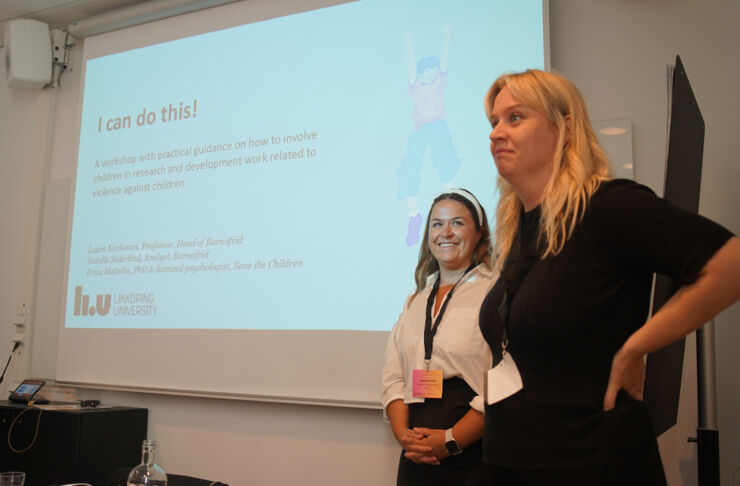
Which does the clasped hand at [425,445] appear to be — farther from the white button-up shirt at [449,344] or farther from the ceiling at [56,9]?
the ceiling at [56,9]

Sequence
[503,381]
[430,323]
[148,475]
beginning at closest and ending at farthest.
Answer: [503,381] < [148,475] < [430,323]

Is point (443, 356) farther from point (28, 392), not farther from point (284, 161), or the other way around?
point (28, 392)

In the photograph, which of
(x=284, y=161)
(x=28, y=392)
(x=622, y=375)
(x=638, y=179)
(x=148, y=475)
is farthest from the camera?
(x=28, y=392)

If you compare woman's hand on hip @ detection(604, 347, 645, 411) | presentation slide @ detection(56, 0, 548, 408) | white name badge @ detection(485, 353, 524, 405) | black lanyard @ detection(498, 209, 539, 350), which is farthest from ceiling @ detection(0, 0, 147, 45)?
woman's hand on hip @ detection(604, 347, 645, 411)

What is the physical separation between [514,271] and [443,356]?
106 cm

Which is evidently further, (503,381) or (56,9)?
(56,9)

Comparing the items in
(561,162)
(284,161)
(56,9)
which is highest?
(56,9)

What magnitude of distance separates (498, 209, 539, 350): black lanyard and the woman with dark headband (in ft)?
2.46

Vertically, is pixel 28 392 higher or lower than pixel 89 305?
lower

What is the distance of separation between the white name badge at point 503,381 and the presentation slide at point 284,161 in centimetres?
180

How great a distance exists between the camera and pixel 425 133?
3.13 metres

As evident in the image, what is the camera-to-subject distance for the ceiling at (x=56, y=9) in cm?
437

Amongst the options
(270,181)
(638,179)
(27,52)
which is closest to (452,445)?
(638,179)

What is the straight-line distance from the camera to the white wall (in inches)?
104
